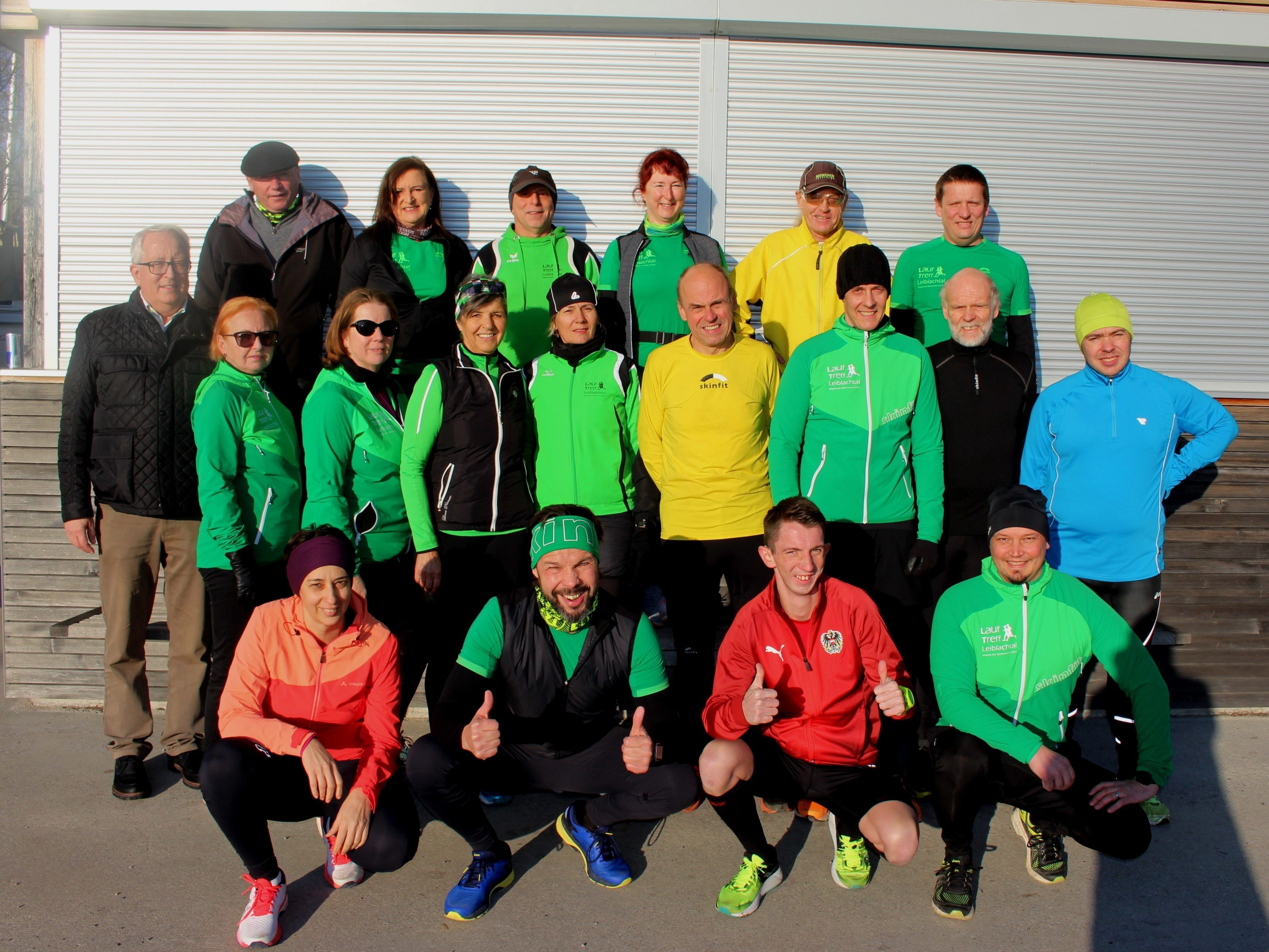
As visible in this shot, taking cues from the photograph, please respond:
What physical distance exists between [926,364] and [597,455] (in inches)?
57.4

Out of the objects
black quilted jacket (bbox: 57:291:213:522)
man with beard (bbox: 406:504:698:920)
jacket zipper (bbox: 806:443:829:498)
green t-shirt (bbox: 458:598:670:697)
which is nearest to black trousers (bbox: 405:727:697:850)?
man with beard (bbox: 406:504:698:920)

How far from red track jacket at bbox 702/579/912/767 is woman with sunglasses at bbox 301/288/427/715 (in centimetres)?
141

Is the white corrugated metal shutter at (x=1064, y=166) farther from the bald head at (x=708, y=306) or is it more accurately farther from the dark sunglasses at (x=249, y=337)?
the dark sunglasses at (x=249, y=337)

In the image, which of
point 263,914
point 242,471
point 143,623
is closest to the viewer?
point 263,914

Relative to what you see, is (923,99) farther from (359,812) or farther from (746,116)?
(359,812)

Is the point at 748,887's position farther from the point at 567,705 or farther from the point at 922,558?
the point at 922,558

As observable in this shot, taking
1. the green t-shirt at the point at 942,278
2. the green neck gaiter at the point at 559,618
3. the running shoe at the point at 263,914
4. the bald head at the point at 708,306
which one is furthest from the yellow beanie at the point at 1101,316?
the running shoe at the point at 263,914

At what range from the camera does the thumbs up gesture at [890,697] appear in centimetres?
292

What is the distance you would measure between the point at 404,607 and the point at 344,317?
131 centimetres

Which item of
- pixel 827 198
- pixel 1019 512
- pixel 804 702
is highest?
pixel 827 198

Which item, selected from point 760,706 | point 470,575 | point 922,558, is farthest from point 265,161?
point 922,558

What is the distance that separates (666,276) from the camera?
4371 millimetres

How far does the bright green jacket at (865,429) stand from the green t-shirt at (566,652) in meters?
0.92

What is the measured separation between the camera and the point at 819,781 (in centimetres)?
308
